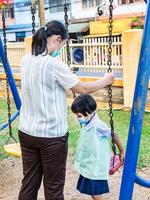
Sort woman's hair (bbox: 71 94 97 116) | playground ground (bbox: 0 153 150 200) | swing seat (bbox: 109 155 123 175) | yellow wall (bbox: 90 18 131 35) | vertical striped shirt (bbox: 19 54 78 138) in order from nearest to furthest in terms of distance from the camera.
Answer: vertical striped shirt (bbox: 19 54 78 138) → woman's hair (bbox: 71 94 97 116) → swing seat (bbox: 109 155 123 175) → playground ground (bbox: 0 153 150 200) → yellow wall (bbox: 90 18 131 35)

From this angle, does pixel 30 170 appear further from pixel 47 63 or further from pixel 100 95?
pixel 100 95

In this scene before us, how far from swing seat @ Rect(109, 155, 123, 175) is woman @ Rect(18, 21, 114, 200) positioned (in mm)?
385

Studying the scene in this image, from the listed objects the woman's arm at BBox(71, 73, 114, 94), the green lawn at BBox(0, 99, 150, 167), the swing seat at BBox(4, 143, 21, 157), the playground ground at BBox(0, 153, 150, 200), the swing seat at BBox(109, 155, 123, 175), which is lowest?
the green lawn at BBox(0, 99, 150, 167)

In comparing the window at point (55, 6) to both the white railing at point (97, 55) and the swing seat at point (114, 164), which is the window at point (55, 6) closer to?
the white railing at point (97, 55)

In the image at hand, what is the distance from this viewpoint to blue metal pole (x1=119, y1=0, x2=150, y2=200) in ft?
6.53

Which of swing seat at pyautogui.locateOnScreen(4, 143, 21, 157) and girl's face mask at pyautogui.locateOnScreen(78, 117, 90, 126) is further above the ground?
girl's face mask at pyautogui.locateOnScreen(78, 117, 90, 126)

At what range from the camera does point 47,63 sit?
2240mm

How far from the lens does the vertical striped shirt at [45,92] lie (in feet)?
7.35

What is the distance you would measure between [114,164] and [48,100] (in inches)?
28.5

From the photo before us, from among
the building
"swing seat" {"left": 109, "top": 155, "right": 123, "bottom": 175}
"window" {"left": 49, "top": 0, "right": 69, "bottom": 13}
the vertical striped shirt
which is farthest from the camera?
"window" {"left": 49, "top": 0, "right": 69, "bottom": 13}

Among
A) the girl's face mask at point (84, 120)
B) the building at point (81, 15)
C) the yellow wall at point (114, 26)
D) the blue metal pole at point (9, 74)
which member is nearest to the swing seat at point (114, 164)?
the girl's face mask at point (84, 120)

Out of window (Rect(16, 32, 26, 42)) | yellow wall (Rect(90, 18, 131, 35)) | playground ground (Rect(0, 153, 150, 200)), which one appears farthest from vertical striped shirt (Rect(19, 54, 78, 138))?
window (Rect(16, 32, 26, 42))

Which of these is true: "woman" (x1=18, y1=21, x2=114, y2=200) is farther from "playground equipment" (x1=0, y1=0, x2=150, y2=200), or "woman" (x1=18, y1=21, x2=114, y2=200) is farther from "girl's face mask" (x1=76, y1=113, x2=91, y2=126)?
"playground equipment" (x1=0, y1=0, x2=150, y2=200)

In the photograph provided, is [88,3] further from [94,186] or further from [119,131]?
[94,186]
